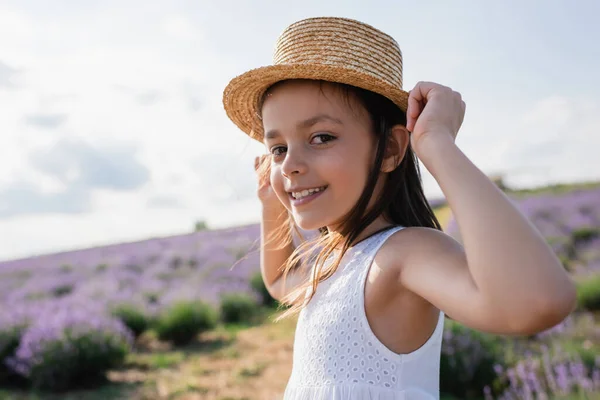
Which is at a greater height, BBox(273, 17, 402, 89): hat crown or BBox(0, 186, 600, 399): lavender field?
BBox(273, 17, 402, 89): hat crown

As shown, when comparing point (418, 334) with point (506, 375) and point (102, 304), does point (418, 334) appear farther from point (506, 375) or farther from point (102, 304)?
point (102, 304)

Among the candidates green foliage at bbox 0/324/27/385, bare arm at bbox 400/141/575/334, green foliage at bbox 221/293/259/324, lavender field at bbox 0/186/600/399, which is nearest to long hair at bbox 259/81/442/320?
bare arm at bbox 400/141/575/334

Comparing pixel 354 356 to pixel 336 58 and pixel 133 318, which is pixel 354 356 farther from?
pixel 133 318

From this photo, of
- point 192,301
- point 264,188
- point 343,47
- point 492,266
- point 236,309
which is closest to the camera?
point 492,266

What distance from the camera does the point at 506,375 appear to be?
4301 millimetres

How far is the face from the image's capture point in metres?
1.66

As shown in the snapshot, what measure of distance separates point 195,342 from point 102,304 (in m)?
1.33

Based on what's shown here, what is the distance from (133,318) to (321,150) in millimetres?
6215

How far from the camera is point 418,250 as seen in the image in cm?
145

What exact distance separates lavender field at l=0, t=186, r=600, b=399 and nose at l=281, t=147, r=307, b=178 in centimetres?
78

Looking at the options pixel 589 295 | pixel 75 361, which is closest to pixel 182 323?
pixel 75 361

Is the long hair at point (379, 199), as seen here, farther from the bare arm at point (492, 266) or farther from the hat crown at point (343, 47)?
the bare arm at point (492, 266)

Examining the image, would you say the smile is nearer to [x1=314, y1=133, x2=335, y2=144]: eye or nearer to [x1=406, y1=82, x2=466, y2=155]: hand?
[x1=314, y1=133, x2=335, y2=144]: eye

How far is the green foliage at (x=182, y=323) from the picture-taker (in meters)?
7.07
